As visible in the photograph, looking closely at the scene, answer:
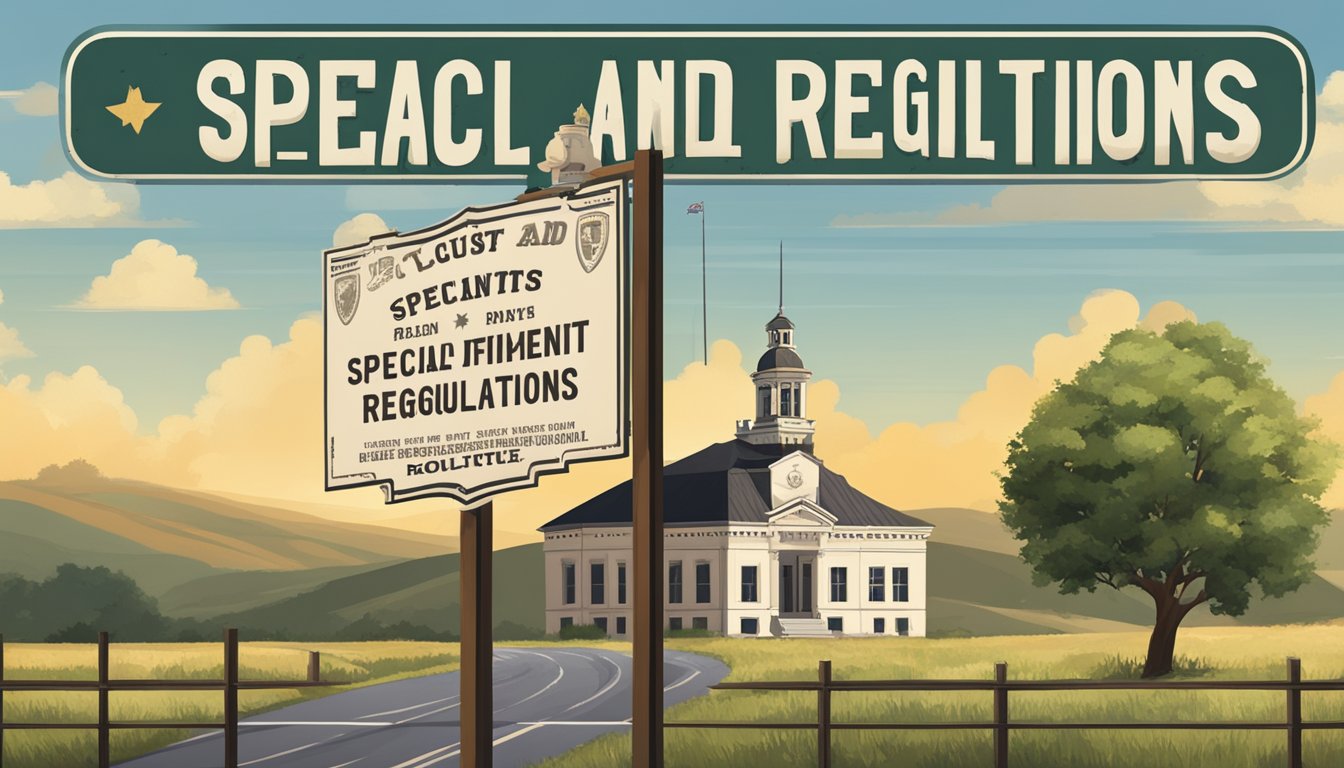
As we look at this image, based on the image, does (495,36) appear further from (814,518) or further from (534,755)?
(814,518)

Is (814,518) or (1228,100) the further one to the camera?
(814,518)

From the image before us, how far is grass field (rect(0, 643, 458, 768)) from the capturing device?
19917mm

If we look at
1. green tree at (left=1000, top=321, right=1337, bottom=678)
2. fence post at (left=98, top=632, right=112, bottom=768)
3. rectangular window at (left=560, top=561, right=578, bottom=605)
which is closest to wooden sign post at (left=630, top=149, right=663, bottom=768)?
fence post at (left=98, top=632, right=112, bottom=768)

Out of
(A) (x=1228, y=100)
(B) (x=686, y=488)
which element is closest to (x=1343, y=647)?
(B) (x=686, y=488)

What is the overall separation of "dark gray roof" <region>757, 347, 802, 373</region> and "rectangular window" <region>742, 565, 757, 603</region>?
12.6 metres

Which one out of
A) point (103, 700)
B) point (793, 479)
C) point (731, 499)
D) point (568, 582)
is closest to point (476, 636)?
point (103, 700)

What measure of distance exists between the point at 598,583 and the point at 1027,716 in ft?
178

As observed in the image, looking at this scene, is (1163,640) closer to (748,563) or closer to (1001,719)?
(1001,719)

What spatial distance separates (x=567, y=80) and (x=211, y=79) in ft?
6.30

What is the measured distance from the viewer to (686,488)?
3253 inches

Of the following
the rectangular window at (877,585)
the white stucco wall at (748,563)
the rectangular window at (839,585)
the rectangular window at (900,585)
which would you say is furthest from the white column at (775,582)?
the rectangular window at (900,585)

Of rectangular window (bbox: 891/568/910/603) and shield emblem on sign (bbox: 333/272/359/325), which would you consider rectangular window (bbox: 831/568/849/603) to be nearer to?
rectangular window (bbox: 891/568/910/603)

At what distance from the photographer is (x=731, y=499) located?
259ft

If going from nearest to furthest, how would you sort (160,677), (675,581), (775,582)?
(160,677) → (675,581) → (775,582)
